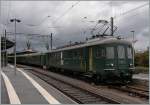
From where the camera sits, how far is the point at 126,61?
2200 centimetres

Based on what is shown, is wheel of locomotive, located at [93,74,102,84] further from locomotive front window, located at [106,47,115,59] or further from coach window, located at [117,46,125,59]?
coach window, located at [117,46,125,59]

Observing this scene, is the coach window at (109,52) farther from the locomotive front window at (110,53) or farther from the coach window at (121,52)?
the coach window at (121,52)

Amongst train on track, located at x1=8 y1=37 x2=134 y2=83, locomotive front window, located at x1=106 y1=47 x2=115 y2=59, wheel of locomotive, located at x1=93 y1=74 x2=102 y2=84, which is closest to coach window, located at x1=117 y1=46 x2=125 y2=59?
train on track, located at x1=8 y1=37 x2=134 y2=83

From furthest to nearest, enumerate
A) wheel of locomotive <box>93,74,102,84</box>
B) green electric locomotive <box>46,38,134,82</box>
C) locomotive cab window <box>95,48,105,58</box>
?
wheel of locomotive <box>93,74,102,84</box>, locomotive cab window <box>95,48,105,58</box>, green electric locomotive <box>46,38,134,82</box>

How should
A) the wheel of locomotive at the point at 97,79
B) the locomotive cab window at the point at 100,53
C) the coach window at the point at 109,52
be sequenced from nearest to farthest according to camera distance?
the coach window at the point at 109,52 → the locomotive cab window at the point at 100,53 → the wheel of locomotive at the point at 97,79

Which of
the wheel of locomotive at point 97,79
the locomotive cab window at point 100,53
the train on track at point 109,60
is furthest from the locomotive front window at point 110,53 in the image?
the wheel of locomotive at point 97,79

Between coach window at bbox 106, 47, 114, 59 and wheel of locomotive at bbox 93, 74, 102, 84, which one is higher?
coach window at bbox 106, 47, 114, 59

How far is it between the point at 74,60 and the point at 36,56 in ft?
89.4

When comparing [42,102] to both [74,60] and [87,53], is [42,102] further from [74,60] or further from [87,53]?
[74,60]

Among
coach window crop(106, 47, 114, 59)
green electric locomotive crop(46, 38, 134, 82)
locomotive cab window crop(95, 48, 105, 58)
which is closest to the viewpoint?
green electric locomotive crop(46, 38, 134, 82)

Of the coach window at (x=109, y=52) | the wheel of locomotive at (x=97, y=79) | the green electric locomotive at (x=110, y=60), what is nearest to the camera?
the green electric locomotive at (x=110, y=60)

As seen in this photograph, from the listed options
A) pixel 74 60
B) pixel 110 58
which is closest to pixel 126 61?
pixel 110 58

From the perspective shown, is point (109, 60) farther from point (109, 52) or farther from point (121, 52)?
point (121, 52)

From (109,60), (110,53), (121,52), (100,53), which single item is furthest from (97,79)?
(121,52)
